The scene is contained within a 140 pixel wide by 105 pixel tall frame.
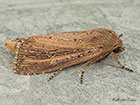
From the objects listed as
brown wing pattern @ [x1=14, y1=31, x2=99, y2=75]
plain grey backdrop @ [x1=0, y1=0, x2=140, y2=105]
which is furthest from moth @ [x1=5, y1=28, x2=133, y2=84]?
plain grey backdrop @ [x1=0, y1=0, x2=140, y2=105]

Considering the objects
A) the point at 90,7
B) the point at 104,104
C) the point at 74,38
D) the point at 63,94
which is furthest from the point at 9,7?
the point at 104,104

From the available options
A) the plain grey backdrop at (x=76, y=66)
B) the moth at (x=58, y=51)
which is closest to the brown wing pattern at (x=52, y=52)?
the moth at (x=58, y=51)

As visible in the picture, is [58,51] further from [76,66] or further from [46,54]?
[76,66]

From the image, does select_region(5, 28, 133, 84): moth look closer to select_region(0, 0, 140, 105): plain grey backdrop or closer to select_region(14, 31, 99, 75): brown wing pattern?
select_region(14, 31, 99, 75): brown wing pattern

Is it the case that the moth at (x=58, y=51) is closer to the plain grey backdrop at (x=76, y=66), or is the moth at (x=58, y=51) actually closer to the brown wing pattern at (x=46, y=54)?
the brown wing pattern at (x=46, y=54)

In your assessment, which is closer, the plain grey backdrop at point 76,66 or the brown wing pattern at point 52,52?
the plain grey backdrop at point 76,66

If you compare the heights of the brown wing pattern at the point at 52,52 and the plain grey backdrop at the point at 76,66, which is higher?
the brown wing pattern at the point at 52,52
